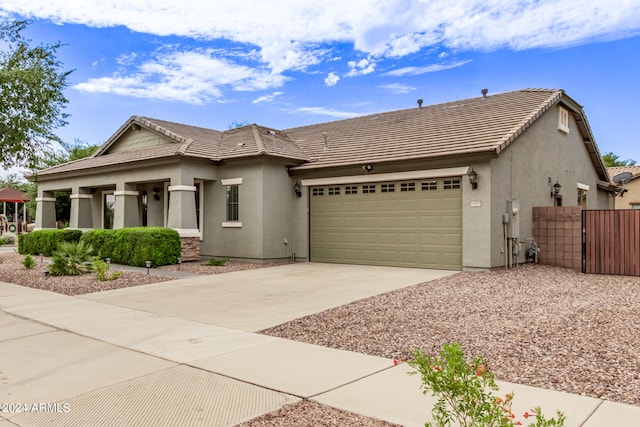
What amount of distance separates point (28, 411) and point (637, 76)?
103 ft

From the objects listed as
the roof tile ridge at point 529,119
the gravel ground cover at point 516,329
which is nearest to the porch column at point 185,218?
the gravel ground cover at point 516,329

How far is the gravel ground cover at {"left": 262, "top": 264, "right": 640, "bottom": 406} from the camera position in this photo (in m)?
4.77

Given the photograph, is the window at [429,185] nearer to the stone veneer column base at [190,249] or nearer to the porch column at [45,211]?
the stone veneer column base at [190,249]

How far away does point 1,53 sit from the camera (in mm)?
12797

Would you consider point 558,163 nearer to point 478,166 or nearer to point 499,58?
point 478,166

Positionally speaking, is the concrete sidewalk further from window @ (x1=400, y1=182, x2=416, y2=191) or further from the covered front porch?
the covered front porch

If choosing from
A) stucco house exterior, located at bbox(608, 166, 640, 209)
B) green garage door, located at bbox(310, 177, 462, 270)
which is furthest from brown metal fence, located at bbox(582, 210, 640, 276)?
stucco house exterior, located at bbox(608, 166, 640, 209)

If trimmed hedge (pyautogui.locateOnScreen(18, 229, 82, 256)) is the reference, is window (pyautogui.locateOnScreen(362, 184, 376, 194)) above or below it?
above

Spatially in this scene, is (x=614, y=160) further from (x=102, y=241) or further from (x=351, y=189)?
(x=102, y=241)

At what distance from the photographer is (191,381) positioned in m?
4.62

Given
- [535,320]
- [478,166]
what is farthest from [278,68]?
[535,320]

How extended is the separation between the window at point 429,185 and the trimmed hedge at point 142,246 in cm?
787

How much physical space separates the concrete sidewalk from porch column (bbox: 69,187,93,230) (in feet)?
47.7

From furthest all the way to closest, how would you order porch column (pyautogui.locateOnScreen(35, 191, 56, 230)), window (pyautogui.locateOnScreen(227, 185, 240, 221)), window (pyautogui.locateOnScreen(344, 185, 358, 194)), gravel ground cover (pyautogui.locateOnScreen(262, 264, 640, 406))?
porch column (pyautogui.locateOnScreen(35, 191, 56, 230)), window (pyautogui.locateOnScreen(227, 185, 240, 221)), window (pyautogui.locateOnScreen(344, 185, 358, 194)), gravel ground cover (pyautogui.locateOnScreen(262, 264, 640, 406))
